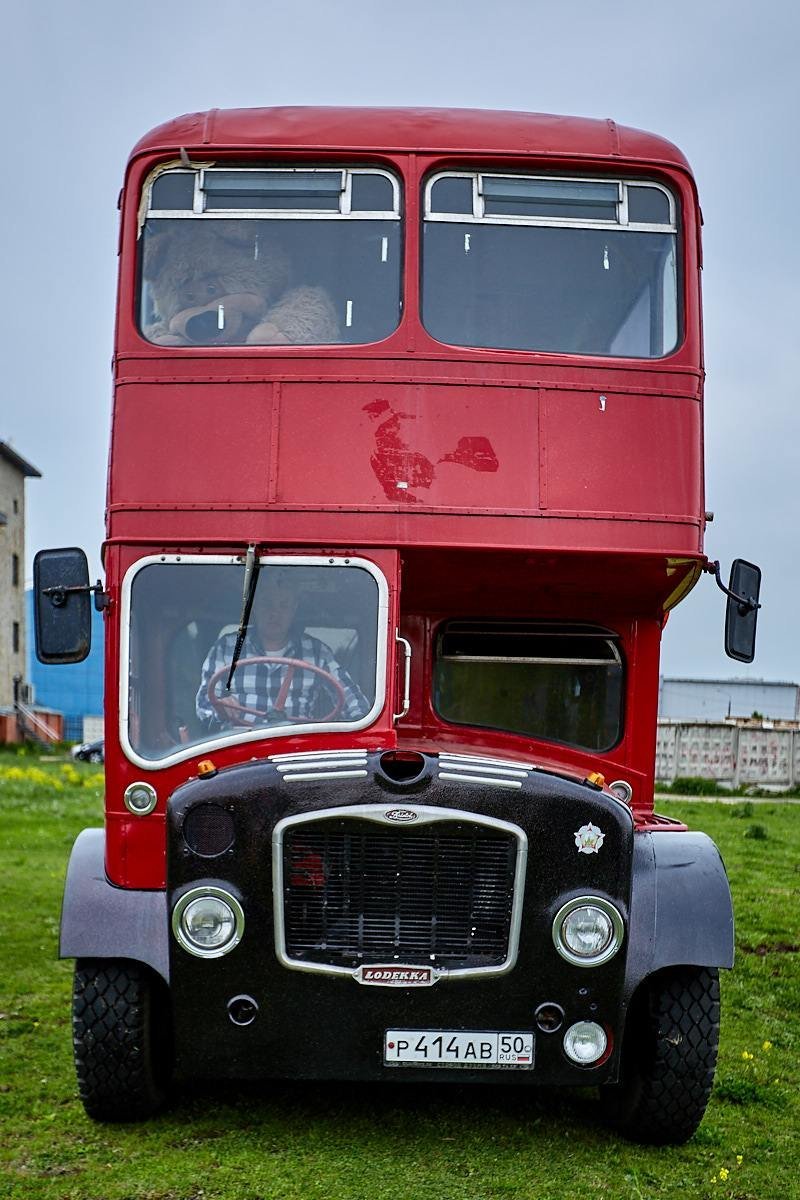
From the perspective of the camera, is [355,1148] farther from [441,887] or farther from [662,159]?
[662,159]

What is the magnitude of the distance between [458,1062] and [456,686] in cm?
212

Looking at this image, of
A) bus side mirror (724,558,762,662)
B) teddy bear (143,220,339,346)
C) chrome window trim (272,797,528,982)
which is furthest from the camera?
bus side mirror (724,558,762,662)

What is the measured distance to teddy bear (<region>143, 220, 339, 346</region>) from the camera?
6.71m

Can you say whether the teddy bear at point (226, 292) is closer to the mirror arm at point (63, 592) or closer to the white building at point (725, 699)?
the mirror arm at point (63, 592)

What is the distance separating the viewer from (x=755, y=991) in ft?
30.6

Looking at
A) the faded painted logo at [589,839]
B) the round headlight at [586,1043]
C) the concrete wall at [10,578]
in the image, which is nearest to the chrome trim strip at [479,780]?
the faded painted logo at [589,839]

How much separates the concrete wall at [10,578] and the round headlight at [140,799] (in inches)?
2048

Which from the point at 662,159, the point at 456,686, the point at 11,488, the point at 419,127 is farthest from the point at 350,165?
the point at 11,488

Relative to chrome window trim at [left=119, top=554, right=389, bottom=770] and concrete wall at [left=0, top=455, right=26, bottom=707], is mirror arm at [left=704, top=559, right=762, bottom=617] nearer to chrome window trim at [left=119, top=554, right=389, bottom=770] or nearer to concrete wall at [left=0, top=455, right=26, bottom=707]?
chrome window trim at [left=119, top=554, right=389, bottom=770]

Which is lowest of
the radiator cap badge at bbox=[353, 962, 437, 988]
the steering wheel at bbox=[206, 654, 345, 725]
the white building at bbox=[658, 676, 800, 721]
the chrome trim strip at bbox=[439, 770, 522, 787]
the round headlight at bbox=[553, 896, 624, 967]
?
the white building at bbox=[658, 676, 800, 721]

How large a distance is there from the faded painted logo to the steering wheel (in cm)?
125

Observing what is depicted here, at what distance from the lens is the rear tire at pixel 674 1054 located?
5.92m

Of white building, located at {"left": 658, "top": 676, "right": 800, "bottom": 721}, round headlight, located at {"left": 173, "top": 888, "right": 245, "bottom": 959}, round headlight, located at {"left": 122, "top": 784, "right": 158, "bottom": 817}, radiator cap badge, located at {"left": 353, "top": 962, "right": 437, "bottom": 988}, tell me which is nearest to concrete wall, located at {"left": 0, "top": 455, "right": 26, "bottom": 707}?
white building, located at {"left": 658, "top": 676, "right": 800, "bottom": 721}

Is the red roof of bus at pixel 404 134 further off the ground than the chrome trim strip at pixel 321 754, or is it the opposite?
the red roof of bus at pixel 404 134
